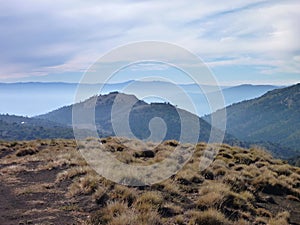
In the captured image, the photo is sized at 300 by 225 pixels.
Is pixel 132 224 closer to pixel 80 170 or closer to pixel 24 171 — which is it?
pixel 80 170

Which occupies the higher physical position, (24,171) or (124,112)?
(124,112)

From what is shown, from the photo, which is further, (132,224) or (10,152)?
(10,152)

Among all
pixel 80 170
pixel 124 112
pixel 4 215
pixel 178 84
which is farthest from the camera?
pixel 124 112

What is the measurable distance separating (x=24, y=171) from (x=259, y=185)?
35.1 ft

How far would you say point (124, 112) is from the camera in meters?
17.4

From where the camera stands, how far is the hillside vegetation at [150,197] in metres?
8.91

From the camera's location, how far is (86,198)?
34.8 feet

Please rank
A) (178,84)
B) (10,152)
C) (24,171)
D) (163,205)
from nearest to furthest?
(163,205), (178,84), (24,171), (10,152)

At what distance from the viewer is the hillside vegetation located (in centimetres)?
891

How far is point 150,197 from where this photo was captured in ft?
33.1

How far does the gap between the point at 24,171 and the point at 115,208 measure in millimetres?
8865

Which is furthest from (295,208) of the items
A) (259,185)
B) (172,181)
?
(172,181)

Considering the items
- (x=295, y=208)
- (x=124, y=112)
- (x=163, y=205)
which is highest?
(x=124, y=112)

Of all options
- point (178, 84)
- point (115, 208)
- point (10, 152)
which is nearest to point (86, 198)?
point (115, 208)
